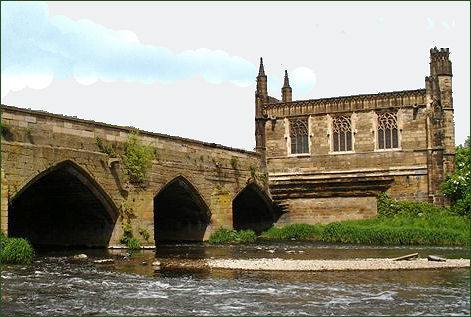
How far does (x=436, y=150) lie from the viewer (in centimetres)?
4038

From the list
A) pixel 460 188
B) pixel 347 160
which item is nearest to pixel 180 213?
pixel 347 160

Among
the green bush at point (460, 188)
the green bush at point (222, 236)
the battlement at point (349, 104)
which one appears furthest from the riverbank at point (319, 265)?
the battlement at point (349, 104)

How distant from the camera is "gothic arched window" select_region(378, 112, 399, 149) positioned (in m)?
42.1

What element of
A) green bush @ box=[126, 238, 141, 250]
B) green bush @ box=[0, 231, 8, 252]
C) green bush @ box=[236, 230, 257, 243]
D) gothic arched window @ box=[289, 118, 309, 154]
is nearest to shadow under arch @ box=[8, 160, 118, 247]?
green bush @ box=[126, 238, 141, 250]

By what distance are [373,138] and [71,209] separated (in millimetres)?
20404

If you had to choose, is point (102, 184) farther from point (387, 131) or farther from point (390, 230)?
point (387, 131)

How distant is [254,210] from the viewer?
45625 mm

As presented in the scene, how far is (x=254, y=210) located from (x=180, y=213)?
844 centimetres

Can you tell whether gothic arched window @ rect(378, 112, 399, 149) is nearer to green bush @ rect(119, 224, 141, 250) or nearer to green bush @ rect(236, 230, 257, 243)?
green bush @ rect(236, 230, 257, 243)

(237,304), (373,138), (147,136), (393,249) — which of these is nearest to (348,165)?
(373,138)

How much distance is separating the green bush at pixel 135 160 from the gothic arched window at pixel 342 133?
16.9 m

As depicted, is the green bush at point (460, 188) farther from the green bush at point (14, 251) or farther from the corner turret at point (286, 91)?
the green bush at point (14, 251)

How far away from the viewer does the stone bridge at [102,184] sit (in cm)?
2458

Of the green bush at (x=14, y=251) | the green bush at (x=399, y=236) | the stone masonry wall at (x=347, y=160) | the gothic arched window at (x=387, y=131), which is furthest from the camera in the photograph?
the gothic arched window at (x=387, y=131)
